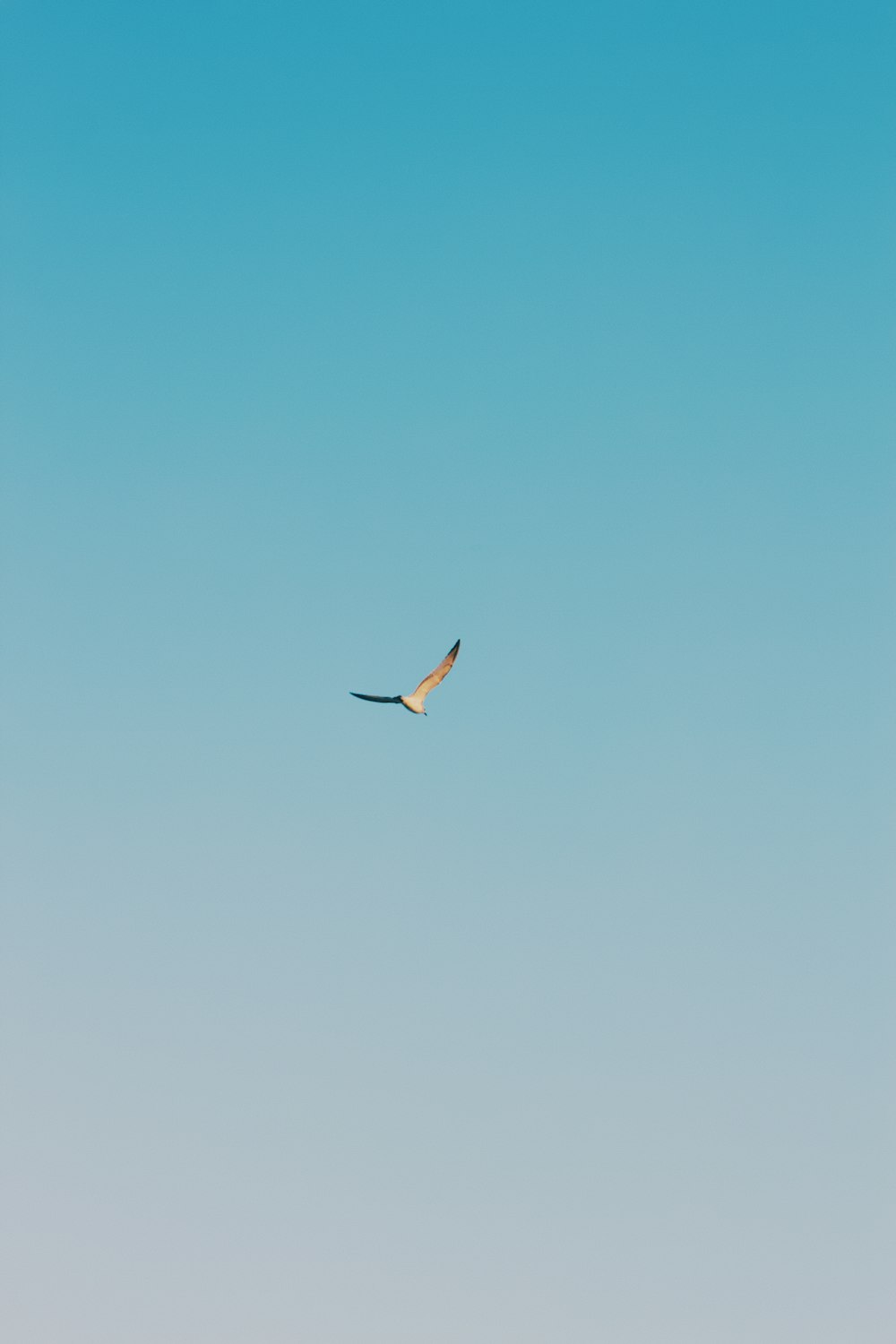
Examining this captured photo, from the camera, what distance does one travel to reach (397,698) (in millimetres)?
72562

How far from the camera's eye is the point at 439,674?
7544 cm

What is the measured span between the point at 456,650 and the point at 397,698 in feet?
13.9

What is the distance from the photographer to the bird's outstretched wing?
74938mm

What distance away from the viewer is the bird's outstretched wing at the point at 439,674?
2950 inches

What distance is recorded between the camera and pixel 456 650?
75562mm
